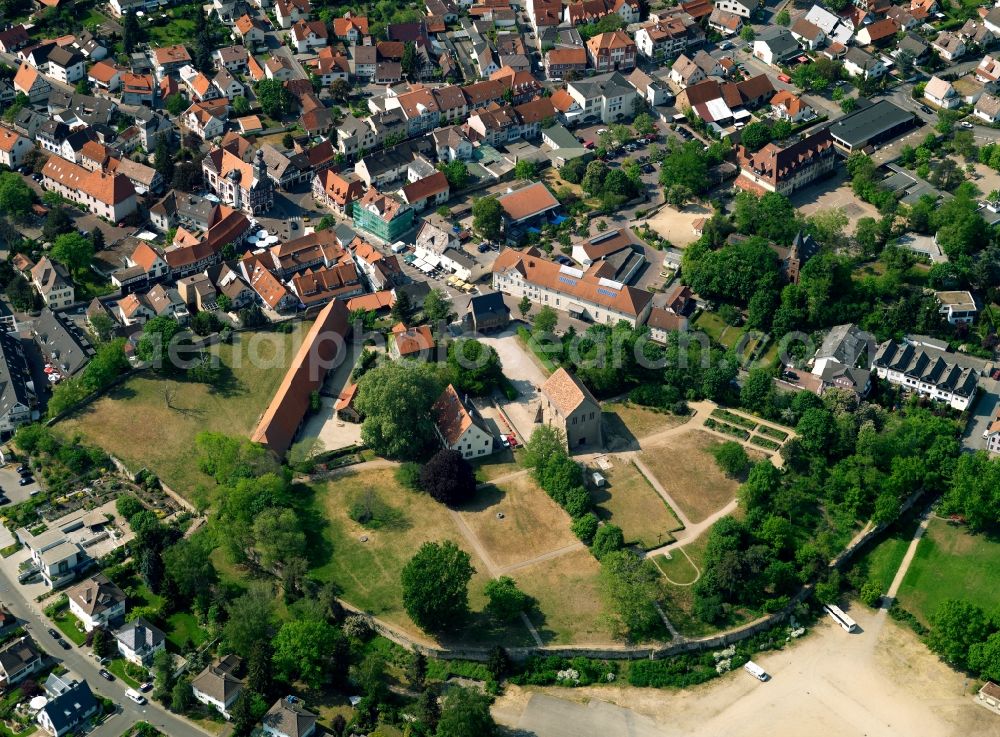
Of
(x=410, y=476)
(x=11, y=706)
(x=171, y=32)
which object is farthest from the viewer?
(x=171, y=32)

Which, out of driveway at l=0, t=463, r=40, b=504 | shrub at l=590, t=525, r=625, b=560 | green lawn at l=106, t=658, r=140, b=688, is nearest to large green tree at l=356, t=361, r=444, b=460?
shrub at l=590, t=525, r=625, b=560

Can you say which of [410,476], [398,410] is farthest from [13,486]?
[410,476]

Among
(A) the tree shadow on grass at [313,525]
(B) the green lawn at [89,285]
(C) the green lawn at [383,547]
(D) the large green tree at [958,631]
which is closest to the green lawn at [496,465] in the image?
(C) the green lawn at [383,547]

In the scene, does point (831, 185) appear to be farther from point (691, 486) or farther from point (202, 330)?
point (202, 330)

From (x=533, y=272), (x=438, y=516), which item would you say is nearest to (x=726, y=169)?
(x=533, y=272)

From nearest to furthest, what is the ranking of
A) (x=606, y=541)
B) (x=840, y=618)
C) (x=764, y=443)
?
(x=840, y=618) → (x=606, y=541) → (x=764, y=443)

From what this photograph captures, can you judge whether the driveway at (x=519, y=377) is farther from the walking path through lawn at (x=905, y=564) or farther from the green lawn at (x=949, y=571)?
the green lawn at (x=949, y=571)

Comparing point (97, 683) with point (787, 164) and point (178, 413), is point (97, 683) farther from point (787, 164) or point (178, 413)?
point (787, 164)
